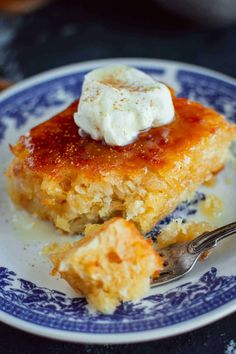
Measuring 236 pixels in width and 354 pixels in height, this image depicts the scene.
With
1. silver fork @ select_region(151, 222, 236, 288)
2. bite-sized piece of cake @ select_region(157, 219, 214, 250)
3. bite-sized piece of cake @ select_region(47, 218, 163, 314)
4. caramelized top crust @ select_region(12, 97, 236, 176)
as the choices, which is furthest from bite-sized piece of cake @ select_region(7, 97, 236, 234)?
bite-sized piece of cake @ select_region(47, 218, 163, 314)

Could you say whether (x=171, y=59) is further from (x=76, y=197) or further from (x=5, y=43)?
(x=76, y=197)

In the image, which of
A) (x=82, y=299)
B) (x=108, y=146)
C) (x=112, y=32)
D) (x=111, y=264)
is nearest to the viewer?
(x=111, y=264)

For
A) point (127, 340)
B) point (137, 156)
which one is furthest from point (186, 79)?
point (127, 340)

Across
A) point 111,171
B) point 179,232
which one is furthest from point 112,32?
point 179,232

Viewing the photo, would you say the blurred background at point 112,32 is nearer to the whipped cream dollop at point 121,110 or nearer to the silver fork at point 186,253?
the whipped cream dollop at point 121,110

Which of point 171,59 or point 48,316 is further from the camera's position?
point 171,59

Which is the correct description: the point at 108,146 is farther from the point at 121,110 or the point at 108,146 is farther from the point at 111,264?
the point at 111,264
